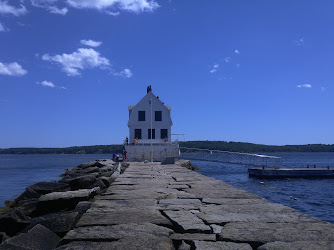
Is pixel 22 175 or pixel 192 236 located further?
pixel 22 175

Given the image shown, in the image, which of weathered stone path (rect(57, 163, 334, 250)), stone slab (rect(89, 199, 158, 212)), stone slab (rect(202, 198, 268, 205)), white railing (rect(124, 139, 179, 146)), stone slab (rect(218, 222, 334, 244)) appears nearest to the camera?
weathered stone path (rect(57, 163, 334, 250))

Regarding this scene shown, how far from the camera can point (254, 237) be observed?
3.75 metres

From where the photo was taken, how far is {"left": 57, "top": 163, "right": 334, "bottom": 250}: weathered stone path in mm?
3584

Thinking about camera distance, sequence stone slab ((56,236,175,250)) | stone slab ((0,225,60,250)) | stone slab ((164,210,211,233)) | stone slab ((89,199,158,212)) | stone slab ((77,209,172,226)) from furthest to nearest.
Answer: stone slab ((89,199,158,212)) < stone slab ((77,209,172,226)) < stone slab ((164,210,211,233)) < stone slab ((0,225,60,250)) < stone slab ((56,236,175,250))

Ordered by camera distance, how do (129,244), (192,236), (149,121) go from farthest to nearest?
(149,121), (192,236), (129,244)

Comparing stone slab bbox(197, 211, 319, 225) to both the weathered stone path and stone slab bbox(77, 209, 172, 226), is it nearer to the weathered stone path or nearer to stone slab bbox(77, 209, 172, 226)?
the weathered stone path

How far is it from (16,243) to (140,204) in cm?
233

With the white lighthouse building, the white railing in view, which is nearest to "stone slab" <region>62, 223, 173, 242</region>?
the white railing

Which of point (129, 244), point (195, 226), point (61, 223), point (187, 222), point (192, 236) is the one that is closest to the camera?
point (129, 244)

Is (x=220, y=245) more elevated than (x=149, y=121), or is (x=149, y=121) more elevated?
(x=149, y=121)

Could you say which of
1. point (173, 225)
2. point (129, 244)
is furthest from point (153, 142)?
point (129, 244)

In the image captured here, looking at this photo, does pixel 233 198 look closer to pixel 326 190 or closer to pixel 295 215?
pixel 295 215

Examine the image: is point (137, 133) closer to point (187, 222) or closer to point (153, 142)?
point (153, 142)

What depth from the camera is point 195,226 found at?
13.9 feet
